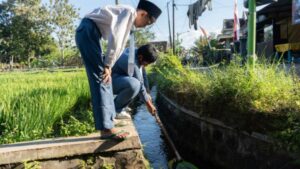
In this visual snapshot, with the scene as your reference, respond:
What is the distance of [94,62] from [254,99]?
76.4 inches

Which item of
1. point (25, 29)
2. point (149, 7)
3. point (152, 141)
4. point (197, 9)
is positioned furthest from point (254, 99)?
point (25, 29)

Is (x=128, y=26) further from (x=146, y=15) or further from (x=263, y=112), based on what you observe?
(x=263, y=112)

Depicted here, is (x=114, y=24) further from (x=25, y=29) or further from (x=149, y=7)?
(x=25, y=29)

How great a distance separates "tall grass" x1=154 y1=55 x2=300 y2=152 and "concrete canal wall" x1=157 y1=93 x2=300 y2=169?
116 millimetres

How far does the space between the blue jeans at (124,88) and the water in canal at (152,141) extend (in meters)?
0.74

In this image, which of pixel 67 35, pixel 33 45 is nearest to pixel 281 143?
pixel 67 35

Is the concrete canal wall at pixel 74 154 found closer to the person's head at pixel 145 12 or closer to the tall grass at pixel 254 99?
the person's head at pixel 145 12

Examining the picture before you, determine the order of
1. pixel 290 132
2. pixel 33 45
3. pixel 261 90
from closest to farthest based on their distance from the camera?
1. pixel 290 132
2. pixel 261 90
3. pixel 33 45

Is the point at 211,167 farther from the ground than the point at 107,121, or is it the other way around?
the point at 107,121

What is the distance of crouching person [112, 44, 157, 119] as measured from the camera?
3863 millimetres

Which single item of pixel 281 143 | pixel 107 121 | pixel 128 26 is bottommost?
pixel 281 143

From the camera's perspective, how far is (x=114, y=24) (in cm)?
293

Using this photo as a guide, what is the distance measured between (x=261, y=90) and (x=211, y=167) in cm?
134

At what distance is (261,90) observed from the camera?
408 centimetres
